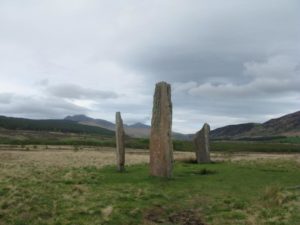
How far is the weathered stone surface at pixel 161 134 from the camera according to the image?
80.5 feet

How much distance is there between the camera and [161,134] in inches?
978

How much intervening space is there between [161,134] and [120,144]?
498 cm

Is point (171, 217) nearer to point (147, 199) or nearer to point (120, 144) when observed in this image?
point (147, 199)

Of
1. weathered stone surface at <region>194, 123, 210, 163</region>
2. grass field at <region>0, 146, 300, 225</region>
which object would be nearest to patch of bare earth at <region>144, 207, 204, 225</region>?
grass field at <region>0, 146, 300, 225</region>

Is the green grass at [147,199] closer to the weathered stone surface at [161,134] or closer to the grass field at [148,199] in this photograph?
the grass field at [148,199]

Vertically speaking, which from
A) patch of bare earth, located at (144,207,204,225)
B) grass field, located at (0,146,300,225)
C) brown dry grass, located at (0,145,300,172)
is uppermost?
brown dry grass, located at (0,145,300,172)

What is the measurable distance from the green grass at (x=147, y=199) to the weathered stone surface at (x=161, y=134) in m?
0.75

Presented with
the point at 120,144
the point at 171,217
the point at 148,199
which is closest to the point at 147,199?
the point at 148,199

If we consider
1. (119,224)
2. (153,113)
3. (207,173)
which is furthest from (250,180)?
(119,224)

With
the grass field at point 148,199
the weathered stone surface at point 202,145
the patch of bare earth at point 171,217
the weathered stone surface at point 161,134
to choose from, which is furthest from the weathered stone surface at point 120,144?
the patch of bare earth at point 171,217

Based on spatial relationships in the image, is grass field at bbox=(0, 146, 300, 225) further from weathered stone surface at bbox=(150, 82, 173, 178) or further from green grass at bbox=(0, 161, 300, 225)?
weathered stone surface at bbox=(150, 82, 173, 178)

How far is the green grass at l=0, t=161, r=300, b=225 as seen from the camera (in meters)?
14.4

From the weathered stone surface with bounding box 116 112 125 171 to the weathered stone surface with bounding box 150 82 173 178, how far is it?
4089 mm

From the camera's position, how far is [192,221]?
560 inches
